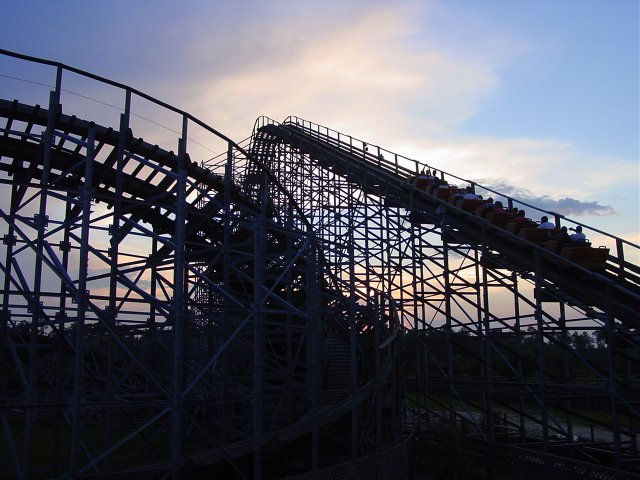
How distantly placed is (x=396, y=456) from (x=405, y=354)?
8.00 meters

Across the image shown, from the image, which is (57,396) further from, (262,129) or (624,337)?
(262,129)

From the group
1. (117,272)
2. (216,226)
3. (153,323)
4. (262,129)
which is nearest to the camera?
(117,272)

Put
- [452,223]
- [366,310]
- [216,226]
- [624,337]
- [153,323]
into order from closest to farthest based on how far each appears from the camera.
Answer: [624,337] → [153,323] → [366,310] → [216,226] → [452,223]

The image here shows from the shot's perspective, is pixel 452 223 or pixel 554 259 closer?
pixel 554 259

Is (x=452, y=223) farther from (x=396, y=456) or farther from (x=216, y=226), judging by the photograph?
(x=396, y=456)

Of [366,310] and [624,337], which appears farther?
[366,310]

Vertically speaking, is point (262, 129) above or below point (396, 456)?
above

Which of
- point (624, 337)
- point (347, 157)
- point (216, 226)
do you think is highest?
point (347, 157)

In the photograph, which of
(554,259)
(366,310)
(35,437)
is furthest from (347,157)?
(35,437)

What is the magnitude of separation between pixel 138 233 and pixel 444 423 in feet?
27.0

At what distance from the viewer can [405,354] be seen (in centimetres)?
1767

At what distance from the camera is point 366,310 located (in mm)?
14055

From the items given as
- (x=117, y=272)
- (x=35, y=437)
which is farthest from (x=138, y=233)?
(x=35, y=437)

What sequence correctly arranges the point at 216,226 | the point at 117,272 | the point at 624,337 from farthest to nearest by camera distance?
the point at 216,226, the point at 624,337, the point at 117,272
